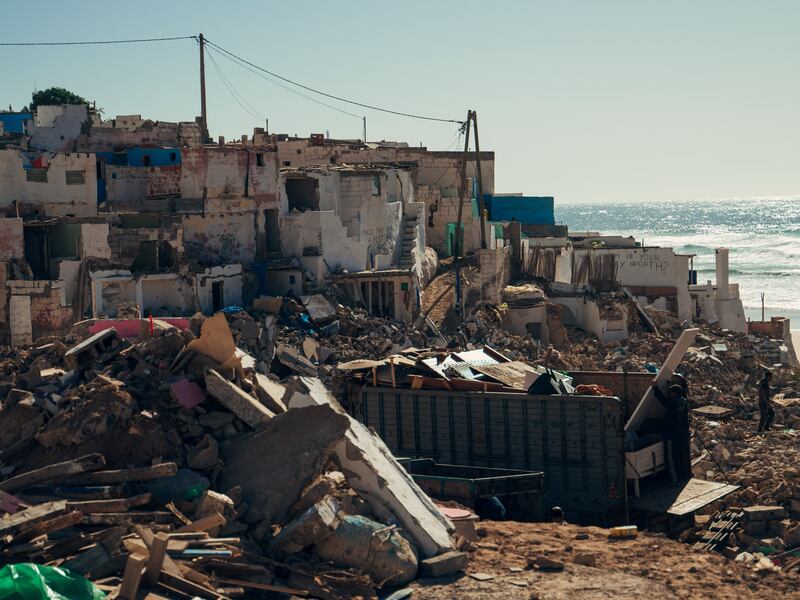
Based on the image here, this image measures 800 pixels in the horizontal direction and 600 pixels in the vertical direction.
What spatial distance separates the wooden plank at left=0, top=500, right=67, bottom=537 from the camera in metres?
8.69

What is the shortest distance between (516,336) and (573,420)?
13.5m

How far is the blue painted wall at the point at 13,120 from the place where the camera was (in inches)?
1668

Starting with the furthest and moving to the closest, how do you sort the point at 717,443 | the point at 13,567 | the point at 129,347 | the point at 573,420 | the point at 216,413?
the point at 717,443 → the point at 573,420 → the point at 129,347 → the point at 216,413 → the point at 13,567

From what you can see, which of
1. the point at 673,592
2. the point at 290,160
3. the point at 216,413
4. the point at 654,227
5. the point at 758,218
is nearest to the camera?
the point at 673,592

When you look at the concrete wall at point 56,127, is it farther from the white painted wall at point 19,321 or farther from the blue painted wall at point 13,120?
the white painted wall at point 19,321

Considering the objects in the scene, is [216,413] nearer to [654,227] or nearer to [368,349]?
[368,349]

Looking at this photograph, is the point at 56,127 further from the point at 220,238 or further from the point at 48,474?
the point at 48,474

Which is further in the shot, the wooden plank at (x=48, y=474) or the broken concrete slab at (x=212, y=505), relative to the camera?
the wooden plank at (x=48, y=474)

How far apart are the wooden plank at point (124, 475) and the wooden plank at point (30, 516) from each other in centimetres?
67

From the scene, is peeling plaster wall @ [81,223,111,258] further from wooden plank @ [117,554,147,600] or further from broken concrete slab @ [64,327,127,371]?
wooden plank @ [117,554,147,600]

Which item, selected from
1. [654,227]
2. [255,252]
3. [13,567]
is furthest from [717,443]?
[654,227]

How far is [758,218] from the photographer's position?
162 m

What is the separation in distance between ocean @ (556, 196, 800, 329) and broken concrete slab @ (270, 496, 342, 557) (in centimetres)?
3180

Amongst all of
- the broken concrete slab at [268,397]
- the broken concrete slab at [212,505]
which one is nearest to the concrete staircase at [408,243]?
the broken concrete slab at [268,397]
